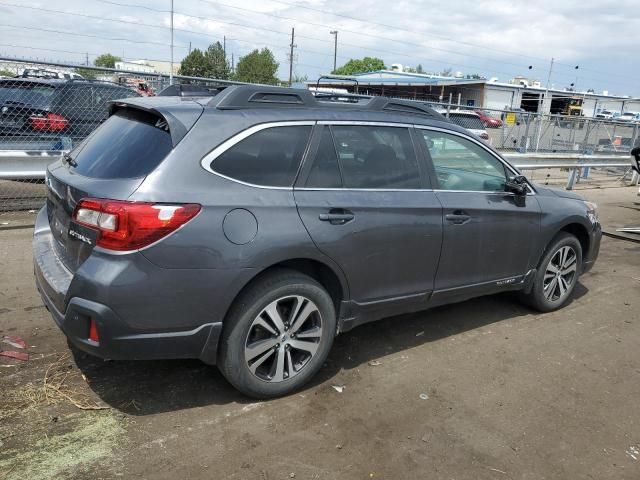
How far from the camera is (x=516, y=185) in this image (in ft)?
14.9

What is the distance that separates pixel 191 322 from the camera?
301 cm

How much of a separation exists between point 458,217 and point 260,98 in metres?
1.71

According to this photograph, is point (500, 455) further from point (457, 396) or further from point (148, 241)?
point (148, 241)

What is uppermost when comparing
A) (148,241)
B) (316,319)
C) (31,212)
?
(148,241)

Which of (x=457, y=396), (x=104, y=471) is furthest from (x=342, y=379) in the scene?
(x=104, y=471)

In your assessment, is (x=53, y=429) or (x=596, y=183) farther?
(x=596, y=183)

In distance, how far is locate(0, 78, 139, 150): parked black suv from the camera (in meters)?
8.28

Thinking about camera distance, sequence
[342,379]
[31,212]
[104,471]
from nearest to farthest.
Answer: [104,471] < [342,379] < [31,212]

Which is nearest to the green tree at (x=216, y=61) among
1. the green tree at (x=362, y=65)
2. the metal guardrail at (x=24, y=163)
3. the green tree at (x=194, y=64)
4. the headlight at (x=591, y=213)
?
the green tree at (x=194, y=64)

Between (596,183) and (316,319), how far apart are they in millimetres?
14127

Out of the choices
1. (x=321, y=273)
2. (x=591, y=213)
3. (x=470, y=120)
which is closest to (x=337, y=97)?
(x=321, y=273)

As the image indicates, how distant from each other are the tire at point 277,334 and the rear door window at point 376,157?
0.80 m

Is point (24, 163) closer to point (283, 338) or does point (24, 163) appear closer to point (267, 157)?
point (267, 157)

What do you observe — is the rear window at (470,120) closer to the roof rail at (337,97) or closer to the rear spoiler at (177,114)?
the roof rail at (337,97)
